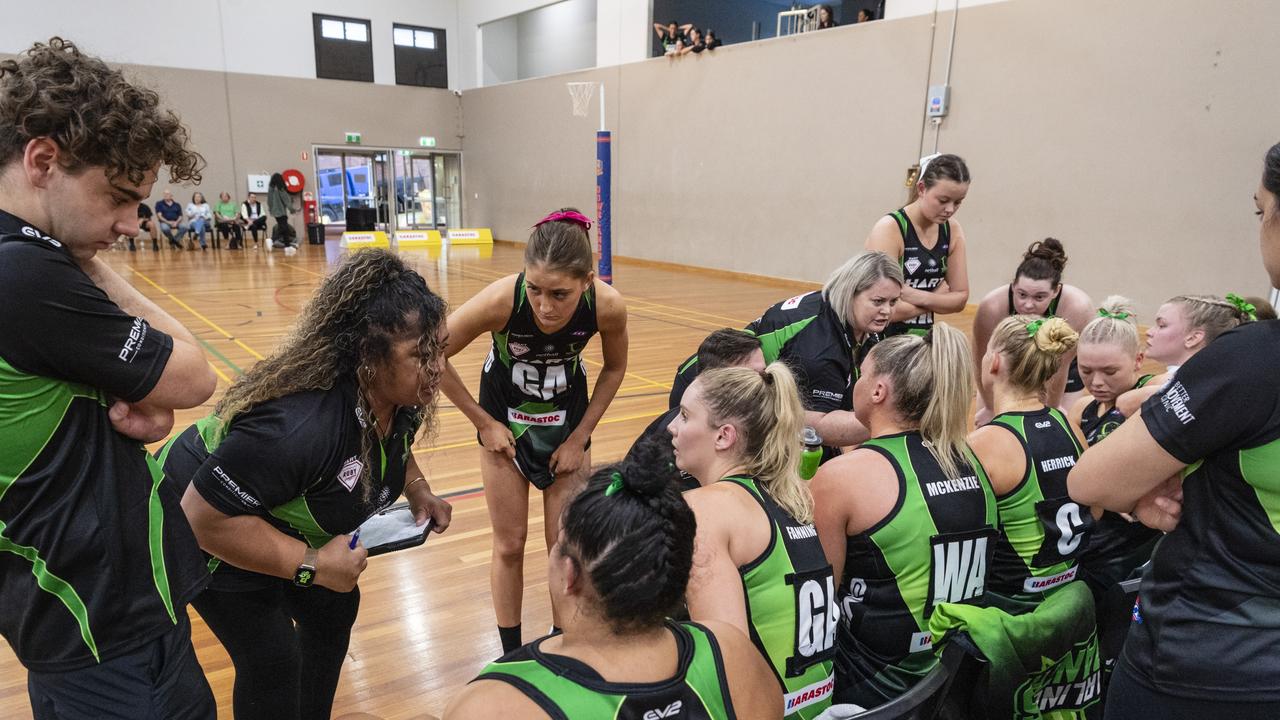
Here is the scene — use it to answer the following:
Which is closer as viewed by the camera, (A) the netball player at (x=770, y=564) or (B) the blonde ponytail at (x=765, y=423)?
(A) the netball player at (x=770, y=564)

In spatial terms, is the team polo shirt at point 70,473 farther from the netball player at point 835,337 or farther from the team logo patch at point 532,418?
the netball player at point 835,337

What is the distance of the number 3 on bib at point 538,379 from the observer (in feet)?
8.69

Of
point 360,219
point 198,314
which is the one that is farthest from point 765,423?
point 360,219

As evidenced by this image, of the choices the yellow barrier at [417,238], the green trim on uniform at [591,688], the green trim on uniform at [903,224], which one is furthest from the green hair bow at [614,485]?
the yellow barrier at [417,238]

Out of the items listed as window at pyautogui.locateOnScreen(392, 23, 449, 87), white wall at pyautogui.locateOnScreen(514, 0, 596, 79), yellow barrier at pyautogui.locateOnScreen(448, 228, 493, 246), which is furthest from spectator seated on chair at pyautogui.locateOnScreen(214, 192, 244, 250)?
white wall at pyautogui.locateOnScreen(514, 0, 596, 79)

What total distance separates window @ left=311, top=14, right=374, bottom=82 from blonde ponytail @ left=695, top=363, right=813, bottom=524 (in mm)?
19766

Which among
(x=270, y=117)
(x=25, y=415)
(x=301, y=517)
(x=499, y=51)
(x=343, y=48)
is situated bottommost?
(x=301, y=517)

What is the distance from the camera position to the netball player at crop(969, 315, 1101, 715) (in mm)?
1774

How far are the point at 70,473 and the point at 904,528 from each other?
5.20 ft

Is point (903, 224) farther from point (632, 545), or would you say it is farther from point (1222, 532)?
point (632, 545)

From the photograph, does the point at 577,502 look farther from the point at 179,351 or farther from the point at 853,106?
the point at 853,106

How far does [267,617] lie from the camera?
1689 millimetres

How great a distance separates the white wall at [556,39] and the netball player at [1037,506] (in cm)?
1645

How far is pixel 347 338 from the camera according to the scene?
5.10 ft
